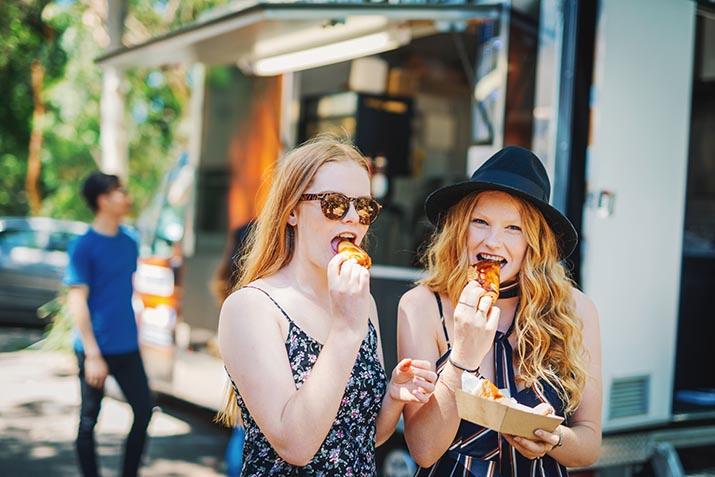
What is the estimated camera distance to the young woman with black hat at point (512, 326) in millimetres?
2125

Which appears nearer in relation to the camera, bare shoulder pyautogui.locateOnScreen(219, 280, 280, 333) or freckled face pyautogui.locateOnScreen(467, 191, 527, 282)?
bare shoulder pyautogui.locateOnScreen(219, 280, 280, 333)

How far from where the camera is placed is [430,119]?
7414 mm

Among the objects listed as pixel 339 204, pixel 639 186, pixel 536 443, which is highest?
pixel 639 186

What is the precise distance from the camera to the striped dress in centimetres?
212

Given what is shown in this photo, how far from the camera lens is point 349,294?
1.75m

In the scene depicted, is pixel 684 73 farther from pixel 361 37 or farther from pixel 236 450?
pixel 236 450

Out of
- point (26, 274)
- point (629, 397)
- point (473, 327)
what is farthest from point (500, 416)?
point (26, 274)

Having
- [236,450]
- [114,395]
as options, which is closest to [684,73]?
[236,450]

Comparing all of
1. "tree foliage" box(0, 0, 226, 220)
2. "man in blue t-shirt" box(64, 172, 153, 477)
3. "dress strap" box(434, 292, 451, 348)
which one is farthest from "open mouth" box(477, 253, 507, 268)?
"tree foliage" box(0, 0, 226, 220)

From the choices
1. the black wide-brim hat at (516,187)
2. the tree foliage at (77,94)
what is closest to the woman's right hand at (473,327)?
the black wide-brim hat at (516,187)

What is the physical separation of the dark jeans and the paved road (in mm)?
963

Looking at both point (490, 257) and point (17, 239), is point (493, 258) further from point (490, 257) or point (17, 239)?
point (17, 239)

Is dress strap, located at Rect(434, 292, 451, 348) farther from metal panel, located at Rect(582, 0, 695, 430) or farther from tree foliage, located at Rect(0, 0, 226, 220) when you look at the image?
tree foliage, located at Rect(0, 0, 226, 220)

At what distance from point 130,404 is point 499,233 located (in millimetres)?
2996
